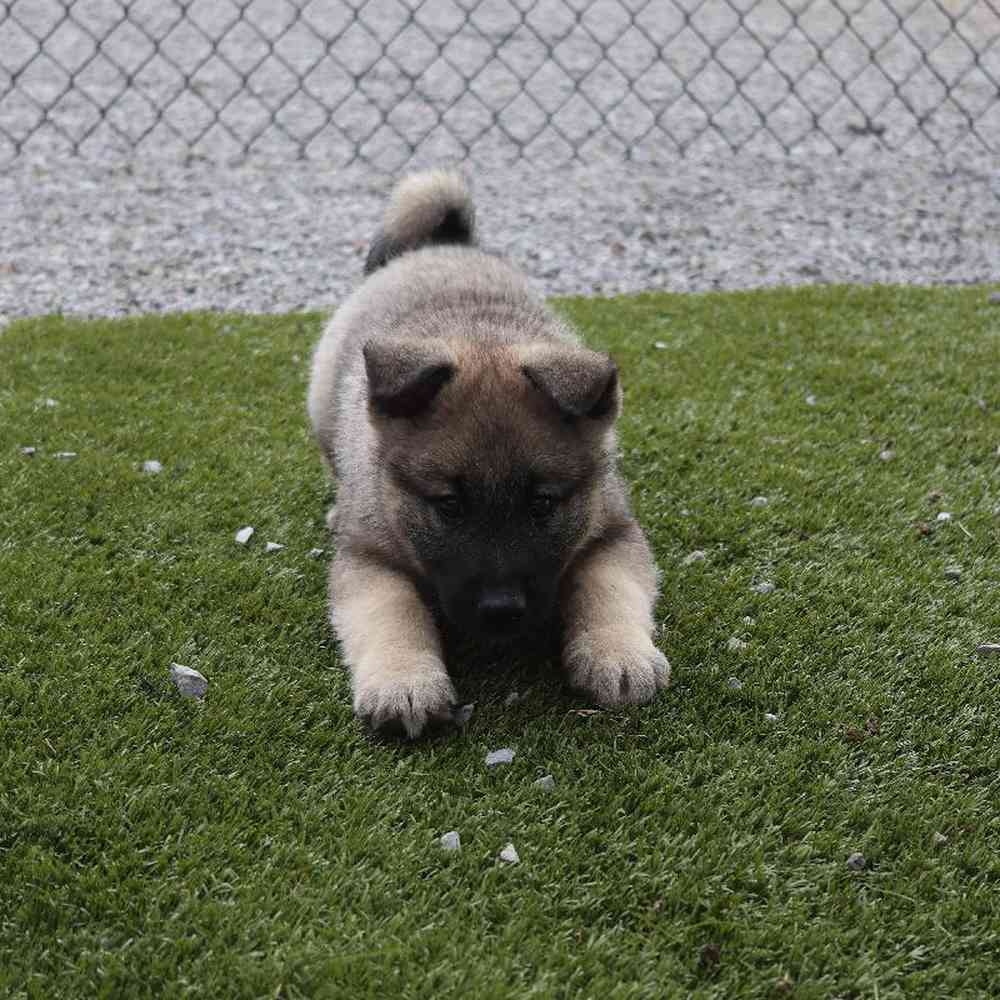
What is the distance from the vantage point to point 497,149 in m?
9.58

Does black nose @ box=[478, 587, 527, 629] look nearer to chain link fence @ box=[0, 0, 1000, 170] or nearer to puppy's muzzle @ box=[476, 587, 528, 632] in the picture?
puppy's muzzle @ box=[476, 587, 528, 632]

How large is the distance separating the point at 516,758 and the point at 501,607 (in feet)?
1.29

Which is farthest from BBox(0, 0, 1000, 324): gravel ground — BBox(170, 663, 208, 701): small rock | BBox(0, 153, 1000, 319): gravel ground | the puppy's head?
BBox(170, 663, 208, 701): small rock

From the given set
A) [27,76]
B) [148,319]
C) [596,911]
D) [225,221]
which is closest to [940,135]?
[225,221]

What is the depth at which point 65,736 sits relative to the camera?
3121 millimetres

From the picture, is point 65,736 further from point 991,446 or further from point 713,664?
point 991,446

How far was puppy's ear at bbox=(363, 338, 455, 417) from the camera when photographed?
11.0ft

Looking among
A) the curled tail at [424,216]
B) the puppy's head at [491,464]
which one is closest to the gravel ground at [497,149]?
the curled tail at [424,216]

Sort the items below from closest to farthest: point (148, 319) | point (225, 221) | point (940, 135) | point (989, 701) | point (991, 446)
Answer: point (989, 701) < point (991, 446) < point (148, 319) < point (225, 221) < point (940, 135)

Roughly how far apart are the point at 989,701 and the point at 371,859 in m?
1.80

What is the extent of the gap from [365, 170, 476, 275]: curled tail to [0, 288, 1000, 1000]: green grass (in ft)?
3.54

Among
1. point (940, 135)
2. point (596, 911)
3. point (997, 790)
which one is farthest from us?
point (940, 135)

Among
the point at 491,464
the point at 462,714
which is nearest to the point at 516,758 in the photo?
the point at 462,714

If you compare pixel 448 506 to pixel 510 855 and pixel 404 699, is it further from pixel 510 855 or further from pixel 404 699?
pixel 510 855
